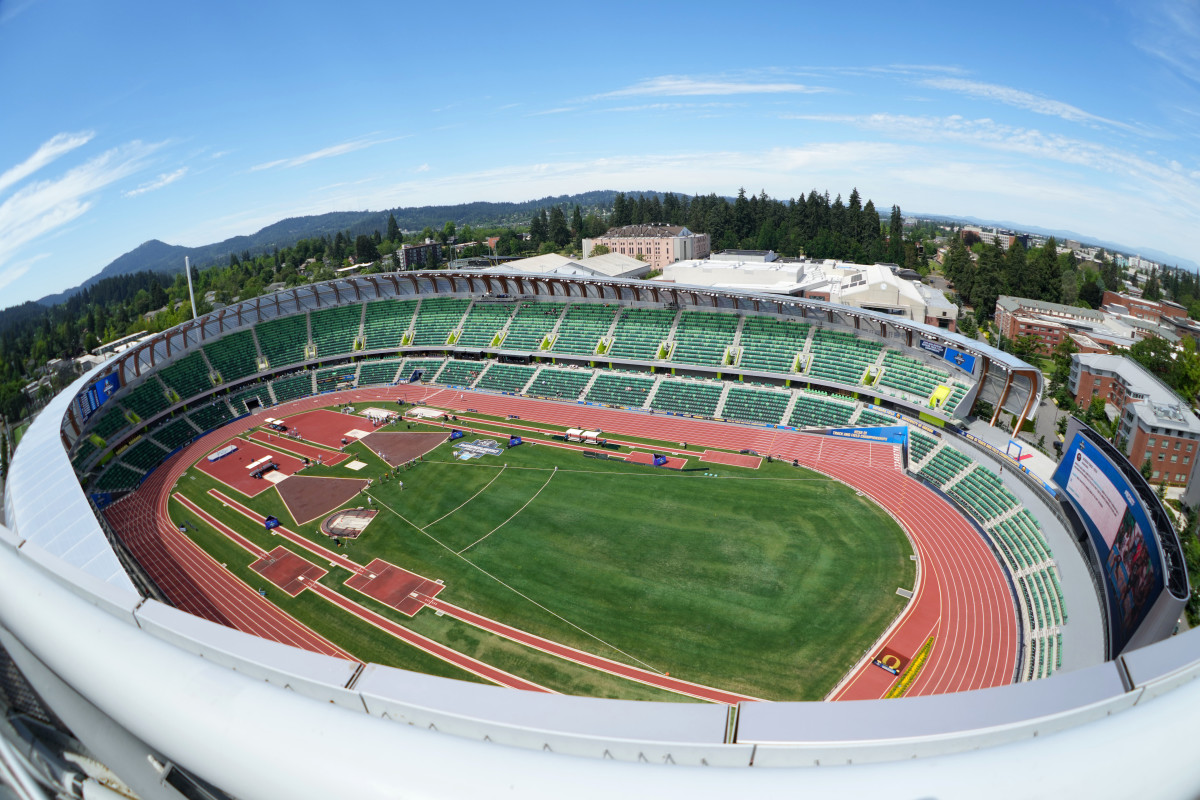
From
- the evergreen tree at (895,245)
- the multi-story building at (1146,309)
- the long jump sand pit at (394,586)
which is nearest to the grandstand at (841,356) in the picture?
the long jump sand pit at (394,586)

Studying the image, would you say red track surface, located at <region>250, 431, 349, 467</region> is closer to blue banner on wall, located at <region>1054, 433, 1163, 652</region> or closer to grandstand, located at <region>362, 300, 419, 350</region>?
grandstand, located at <region>362, 300, 419, 350</region>

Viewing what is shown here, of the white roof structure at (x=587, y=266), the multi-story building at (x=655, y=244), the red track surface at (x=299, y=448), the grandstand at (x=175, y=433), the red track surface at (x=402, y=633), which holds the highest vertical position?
the multi-story building at (x=655, y=244)

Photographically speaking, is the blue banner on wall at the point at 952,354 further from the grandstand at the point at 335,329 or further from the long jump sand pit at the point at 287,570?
the grandstand at the point at 335,329

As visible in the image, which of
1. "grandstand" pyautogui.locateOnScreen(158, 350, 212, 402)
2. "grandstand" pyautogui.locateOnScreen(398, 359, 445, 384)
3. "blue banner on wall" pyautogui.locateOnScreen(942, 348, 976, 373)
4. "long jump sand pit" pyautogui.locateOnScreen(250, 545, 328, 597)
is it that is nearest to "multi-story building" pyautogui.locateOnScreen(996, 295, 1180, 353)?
"blue banner on wall" pyautogui.locateOnScreen(942, 348, 976, 373)

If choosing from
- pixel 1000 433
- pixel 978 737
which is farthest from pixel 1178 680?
pixel 1000 433

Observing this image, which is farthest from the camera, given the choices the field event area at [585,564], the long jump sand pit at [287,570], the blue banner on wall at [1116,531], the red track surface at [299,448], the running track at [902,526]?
the red track surface at [299,448]

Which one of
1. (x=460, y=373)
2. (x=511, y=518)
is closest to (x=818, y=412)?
(x=511, y=518)

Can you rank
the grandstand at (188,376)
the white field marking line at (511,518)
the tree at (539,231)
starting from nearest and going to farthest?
the white field marking line at (511,518) < the grandstand at (188,376) < the tree at (539,231)
